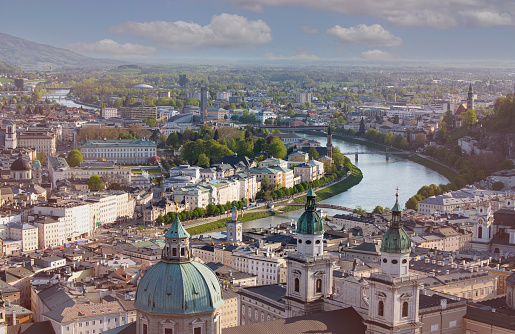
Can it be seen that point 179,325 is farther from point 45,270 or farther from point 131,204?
point 131,204

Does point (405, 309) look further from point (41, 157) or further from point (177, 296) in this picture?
point (41, 157)

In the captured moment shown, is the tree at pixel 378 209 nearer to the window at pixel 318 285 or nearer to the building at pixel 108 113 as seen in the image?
the window at pixel 318 285

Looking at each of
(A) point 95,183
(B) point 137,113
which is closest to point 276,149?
(A) point 95,183

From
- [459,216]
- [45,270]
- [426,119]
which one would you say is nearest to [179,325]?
[45,270]

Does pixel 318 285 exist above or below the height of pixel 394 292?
below

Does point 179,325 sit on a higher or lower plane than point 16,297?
higher

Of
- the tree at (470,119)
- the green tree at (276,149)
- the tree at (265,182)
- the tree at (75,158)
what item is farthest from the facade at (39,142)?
the tree at (470,119)

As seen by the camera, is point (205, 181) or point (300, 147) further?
point (300, 147)
